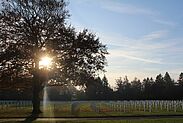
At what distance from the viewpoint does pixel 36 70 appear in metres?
42.3

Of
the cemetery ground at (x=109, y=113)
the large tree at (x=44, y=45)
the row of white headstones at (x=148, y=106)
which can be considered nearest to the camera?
the cemetery ground at (x=109, y=113)

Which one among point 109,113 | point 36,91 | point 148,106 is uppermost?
point 36,91

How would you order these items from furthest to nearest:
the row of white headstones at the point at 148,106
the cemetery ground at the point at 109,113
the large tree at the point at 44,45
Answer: the row of white headstones at the point at 148,106, the large tree at the point at 44,45, the cemetery ground at the point at 109,113

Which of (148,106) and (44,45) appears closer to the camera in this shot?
(44,45)

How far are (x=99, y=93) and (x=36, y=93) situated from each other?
77.4 meters

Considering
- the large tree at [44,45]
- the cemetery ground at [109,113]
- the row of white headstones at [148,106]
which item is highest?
the large tree at [44,45]

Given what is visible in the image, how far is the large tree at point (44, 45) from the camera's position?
133 ft

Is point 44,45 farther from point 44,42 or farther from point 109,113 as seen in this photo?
point 109,113

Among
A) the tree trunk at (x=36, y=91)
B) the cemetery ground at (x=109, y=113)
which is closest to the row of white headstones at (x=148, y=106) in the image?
the cemetery ground at (x=109, y=113)

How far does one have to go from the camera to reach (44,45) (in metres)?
41.9

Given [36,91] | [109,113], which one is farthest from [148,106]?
[36,91]

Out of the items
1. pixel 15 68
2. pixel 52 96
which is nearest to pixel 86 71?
pixel 15 68

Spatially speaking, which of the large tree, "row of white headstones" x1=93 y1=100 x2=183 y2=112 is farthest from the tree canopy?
"row of white headstones" x1=93 y1=100 x2=183 y2=112

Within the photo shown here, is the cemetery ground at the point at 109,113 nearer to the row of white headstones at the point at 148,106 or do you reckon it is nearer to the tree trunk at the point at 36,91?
the row of white headstones at the point at 148,106
